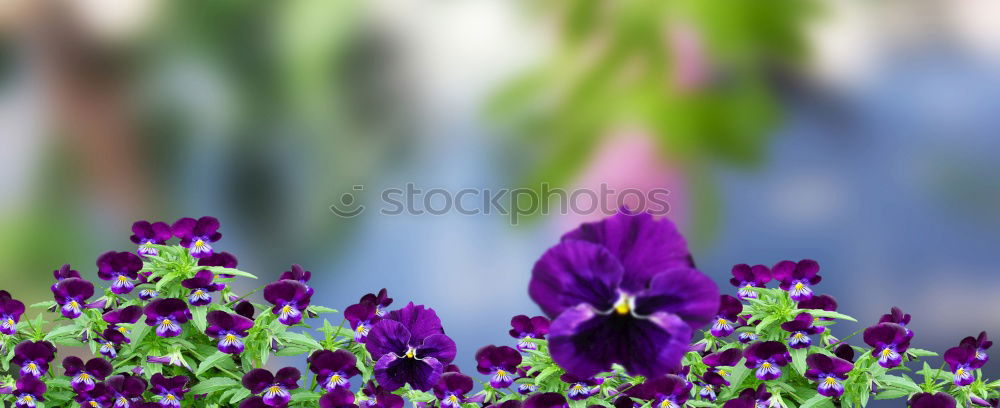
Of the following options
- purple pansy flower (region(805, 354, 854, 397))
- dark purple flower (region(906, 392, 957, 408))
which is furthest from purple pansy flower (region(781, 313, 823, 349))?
dark purple flower (region(906, 392, 957, 408))

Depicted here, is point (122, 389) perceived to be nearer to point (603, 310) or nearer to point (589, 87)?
point (603, 310)

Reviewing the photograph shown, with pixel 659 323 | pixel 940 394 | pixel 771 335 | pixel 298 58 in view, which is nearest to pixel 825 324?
pixel 771 335

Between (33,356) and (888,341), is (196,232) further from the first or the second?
(888,341)

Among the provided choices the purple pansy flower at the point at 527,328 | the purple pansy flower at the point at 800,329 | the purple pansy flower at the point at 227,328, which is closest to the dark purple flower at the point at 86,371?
the purple pansy flower at the point at 227,328

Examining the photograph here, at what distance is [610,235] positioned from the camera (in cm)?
109

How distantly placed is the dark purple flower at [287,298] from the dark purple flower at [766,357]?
3.28 ft

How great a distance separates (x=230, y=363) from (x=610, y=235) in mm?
1325

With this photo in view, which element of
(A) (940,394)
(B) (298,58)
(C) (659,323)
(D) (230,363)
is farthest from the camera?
(B) (298,58)

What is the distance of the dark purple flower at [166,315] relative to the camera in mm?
2051

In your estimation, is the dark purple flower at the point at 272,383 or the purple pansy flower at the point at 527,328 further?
the purple pansy flower at the point at 527,328

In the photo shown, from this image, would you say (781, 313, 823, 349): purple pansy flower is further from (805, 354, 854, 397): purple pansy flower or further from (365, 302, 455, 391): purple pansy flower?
(365, 302, 455, 391): purple pansy flower

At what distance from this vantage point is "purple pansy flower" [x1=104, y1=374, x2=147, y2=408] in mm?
2033

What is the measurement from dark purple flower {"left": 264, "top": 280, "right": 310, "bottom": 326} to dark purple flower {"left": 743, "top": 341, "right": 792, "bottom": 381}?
1000 mm

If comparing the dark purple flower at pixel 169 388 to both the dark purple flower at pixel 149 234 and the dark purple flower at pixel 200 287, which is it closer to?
the dark purple flower at pixel 200 287
